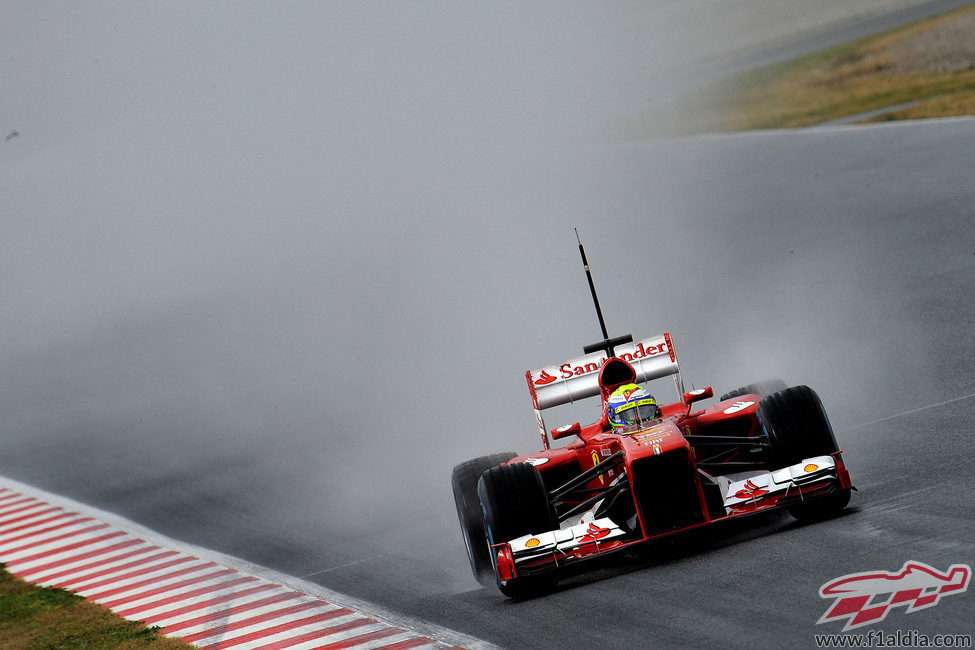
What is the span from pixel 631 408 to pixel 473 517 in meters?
1.54

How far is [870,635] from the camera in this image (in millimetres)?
6605

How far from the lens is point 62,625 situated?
1118cm

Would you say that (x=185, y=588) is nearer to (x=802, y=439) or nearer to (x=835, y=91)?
(x=802, y=439)


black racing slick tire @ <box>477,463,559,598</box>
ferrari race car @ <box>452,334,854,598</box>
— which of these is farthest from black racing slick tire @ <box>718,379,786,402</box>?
black racing slick tire @ <box>477,463,559,598</box>

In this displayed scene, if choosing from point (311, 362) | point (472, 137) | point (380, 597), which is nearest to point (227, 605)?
Result: point (380, 597)

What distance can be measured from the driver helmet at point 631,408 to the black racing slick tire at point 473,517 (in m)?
1.17

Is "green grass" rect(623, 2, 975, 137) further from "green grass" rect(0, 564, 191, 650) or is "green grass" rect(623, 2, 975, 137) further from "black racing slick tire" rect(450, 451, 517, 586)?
"green grass" rect(0, 564, 191, 650)

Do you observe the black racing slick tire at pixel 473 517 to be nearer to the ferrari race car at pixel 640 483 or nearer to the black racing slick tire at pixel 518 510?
the ferrari race car at pixel 640 483

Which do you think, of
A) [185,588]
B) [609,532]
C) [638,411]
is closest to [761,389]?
[638,411]

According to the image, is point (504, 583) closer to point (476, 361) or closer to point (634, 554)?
point (634, 554)

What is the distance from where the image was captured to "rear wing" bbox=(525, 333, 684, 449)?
11531 millimetres

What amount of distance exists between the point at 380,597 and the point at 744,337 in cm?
856

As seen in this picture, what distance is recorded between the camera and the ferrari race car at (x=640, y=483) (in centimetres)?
883

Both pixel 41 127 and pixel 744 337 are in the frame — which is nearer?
pixel 744 337
